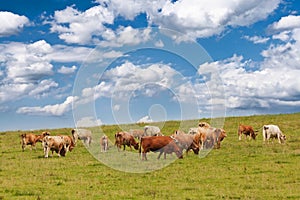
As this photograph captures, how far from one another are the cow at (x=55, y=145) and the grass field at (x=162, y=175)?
61cm

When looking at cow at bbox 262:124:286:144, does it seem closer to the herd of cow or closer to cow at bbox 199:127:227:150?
the herd of cow

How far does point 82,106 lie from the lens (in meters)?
23.6

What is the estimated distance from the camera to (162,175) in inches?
722

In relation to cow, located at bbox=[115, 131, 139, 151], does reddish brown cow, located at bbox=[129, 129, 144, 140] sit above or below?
above

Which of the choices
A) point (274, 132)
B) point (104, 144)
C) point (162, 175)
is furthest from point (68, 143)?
point (274, 132)

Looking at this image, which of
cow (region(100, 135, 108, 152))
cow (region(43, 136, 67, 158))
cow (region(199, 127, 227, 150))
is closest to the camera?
cow (region(43, 136, 67, 158))

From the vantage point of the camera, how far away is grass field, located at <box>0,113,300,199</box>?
14703 mm

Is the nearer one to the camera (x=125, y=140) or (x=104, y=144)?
(x=125, y=140)

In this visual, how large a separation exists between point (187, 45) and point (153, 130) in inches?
414

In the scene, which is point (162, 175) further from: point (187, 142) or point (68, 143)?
point (68, 143)

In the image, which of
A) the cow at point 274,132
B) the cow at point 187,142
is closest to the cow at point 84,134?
the cow at point 187,142

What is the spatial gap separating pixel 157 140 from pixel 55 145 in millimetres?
6746

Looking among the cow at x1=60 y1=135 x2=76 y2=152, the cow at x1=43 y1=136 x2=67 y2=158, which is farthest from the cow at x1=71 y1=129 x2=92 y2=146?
the cow at x1=43 y1=136 x2=67 y2=158

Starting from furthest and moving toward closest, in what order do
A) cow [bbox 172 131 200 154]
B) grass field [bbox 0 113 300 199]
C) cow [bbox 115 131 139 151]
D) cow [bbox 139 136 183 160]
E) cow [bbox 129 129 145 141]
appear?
cow [bbox 129 129 145 141] < cow [bbox 115 131 139 151] < cow [bbox 172 131 200 154] < cow [bbox 139 136 183 160] < grass field [bbox 0 113 300 199]
